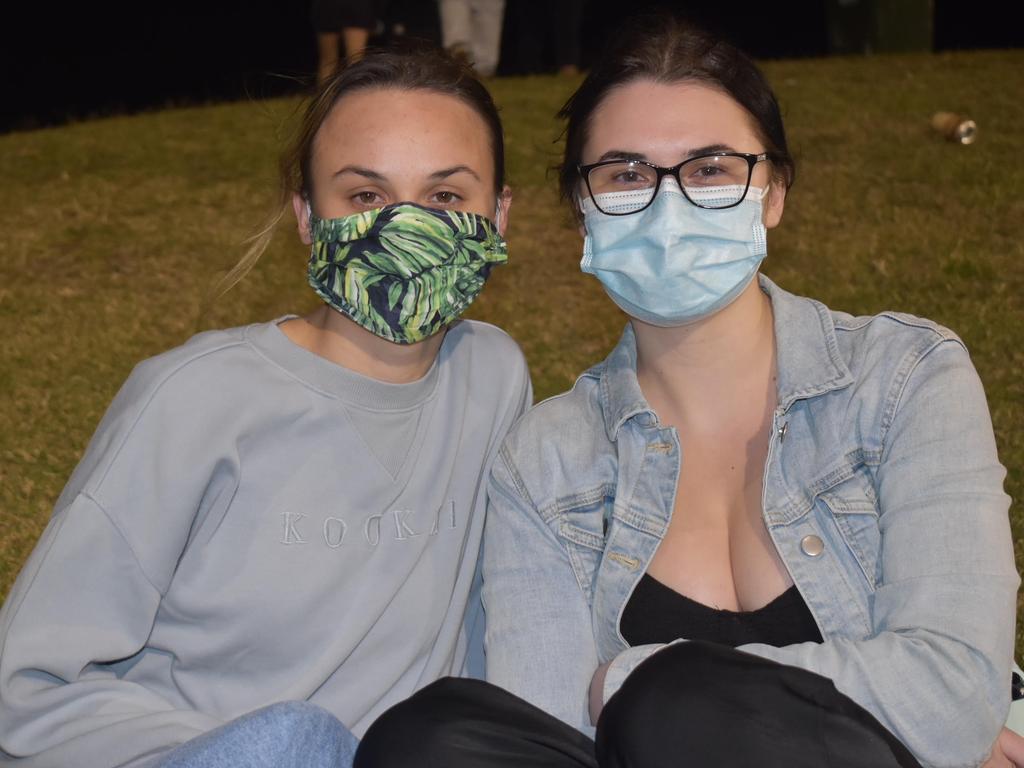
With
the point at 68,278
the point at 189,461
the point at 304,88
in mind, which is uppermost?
the point at 304,88

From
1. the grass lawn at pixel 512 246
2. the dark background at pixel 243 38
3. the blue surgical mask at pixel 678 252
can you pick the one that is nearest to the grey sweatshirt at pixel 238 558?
the blue surgical mask at pixel 678 252

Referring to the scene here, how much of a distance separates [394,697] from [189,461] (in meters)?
0.60

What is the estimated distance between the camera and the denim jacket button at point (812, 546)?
241 centimetres

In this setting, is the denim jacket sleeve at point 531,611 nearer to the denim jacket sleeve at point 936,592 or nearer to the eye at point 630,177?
the denim jacket sleeve at point 936,592

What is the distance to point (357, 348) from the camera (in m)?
2.67

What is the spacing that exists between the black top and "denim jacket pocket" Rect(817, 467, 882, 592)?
0.13 metres

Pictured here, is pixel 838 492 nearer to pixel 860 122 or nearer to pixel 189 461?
pixel 189 461

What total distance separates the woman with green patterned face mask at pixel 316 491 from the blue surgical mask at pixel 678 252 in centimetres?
29

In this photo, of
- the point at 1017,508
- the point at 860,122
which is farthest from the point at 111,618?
the point at 860,122

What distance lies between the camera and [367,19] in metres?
8.95

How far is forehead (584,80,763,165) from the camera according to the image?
2.52 meters

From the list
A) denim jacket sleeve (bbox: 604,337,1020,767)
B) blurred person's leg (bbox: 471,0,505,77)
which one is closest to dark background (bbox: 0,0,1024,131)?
blurred person's leg (bbox: 471,0,505,77)

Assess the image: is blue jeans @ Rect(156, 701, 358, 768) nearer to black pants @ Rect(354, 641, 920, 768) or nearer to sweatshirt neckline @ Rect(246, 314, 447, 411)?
black pants @ Rect(354, 641, 920, 768)

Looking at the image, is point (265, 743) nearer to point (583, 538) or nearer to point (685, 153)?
point (583, 538)
